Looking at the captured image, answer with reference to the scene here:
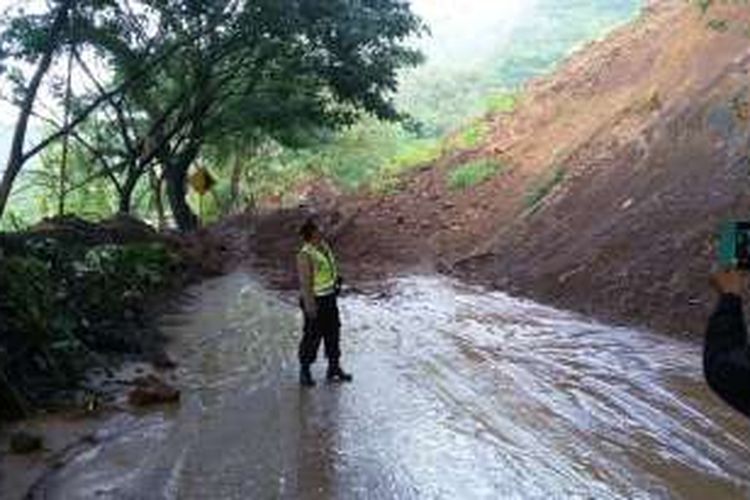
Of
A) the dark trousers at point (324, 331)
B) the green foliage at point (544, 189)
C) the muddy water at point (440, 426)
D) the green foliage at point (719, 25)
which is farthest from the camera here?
the green foliage at point (544, 189)

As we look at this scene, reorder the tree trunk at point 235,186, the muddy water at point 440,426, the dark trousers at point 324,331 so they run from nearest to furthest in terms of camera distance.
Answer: the muddy water at point 440,426 → the dark trousers at point 324,331 → the tree trunk at point 235,186

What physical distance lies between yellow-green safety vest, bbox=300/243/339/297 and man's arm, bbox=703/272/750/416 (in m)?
8.25

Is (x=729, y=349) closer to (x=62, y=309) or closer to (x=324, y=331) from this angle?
(x=324, y=331)

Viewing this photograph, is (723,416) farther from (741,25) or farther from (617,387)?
(741,25)

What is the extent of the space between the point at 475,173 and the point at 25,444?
23748 millimetres

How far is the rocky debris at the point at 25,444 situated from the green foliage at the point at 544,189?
16.8 m

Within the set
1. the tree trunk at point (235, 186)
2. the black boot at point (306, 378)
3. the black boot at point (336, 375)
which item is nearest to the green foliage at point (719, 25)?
the black boot at point (336, 375)

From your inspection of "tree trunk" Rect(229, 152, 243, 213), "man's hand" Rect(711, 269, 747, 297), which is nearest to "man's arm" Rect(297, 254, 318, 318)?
"man's hand" Rect(711, 269, 747, 297)

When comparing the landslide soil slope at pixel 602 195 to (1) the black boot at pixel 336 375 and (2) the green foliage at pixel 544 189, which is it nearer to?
(2) the green foliage at pixel 544 189

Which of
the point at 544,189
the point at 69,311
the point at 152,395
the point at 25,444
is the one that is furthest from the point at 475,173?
the point at 25,444

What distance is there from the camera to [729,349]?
4.52 metres

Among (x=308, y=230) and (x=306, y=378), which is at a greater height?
(x=308, y=230)

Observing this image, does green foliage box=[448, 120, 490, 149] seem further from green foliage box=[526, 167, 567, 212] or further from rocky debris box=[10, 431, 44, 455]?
rocky debris box=[10, 431, 44, 455]

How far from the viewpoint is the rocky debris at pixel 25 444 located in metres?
9.93
